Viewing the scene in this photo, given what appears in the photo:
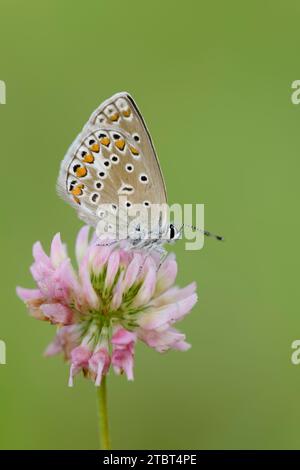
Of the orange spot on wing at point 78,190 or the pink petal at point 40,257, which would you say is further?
the orange spot on wing at point 78,190

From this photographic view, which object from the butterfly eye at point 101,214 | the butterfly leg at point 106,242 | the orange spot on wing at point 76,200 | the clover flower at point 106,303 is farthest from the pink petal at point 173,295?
the orange spot on wing at point 76,200

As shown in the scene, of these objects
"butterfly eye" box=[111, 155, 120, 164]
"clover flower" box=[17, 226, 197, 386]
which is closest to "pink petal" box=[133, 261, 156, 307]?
"clover flower" box=[17, 226, 197, 386]

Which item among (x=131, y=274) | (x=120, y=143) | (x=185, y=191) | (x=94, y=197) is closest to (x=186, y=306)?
(x=131, y=274)

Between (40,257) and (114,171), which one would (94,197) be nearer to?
(114,171)

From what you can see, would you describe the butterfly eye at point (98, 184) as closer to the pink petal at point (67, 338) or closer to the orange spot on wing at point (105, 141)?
the orange spot on wing at point (105, 141)

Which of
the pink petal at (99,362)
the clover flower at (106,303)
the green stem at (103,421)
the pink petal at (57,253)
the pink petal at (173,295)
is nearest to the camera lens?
the green stem at (103,421)

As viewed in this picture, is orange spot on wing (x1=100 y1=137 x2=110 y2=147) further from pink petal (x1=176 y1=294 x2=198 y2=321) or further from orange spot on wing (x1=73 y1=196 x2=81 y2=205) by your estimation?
pink petal (x1=176 y1=294 x2=198 y2=321)

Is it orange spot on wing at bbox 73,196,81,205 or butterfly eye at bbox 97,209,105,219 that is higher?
orange spot on wing at bbox 73,196,81,205

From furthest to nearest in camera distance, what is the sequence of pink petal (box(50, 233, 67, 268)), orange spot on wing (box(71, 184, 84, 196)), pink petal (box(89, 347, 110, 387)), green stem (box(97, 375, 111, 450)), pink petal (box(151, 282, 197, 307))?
1. orange spot on wing (box(71, 184, 84, 196))
2. pink petal (box(151, 282, 197, 307))
3. pink petal (box(50, 233, 67, 268))
4. pink petal (box(89, 347, 110, 387))
5. green stem (box(97, 375, 111, 450))
